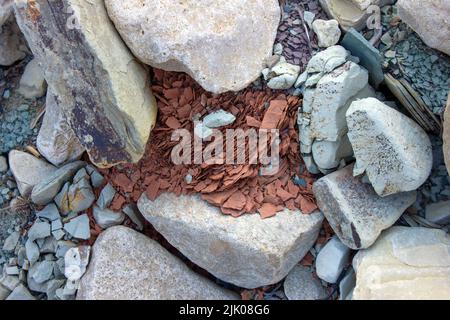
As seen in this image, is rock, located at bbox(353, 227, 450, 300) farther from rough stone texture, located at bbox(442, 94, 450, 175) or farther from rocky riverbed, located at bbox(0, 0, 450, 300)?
rough stone texture, located at bbox(442, 94, 450, 175)

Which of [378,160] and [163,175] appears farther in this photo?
[163,175]

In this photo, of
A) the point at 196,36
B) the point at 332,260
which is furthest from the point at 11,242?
the point at 332,260

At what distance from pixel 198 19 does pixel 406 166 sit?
2.56 feet

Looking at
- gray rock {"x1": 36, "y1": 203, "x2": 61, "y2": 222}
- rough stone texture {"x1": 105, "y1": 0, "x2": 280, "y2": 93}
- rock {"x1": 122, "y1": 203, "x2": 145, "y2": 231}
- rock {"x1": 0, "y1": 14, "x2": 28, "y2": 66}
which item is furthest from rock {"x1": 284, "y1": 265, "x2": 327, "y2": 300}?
rock {"x1": 0, "y1": 14, "x2": 28, "y2": 66}

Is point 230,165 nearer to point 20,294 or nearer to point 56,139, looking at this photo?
point 56,139

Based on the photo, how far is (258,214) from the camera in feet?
5.56

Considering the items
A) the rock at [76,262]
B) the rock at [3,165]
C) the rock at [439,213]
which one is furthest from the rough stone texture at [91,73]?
the rock at [439,213]

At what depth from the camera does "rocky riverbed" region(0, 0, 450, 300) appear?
5.00 feet

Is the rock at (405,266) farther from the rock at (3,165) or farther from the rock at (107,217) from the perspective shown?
the rock at (3,165)

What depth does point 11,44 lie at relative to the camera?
1944 mm

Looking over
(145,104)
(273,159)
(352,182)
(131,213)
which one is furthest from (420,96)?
(131,213)

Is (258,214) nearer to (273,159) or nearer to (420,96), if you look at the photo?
(273,159)

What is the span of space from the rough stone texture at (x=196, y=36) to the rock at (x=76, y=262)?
0.70m

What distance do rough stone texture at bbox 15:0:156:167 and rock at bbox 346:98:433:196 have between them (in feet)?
2.18
